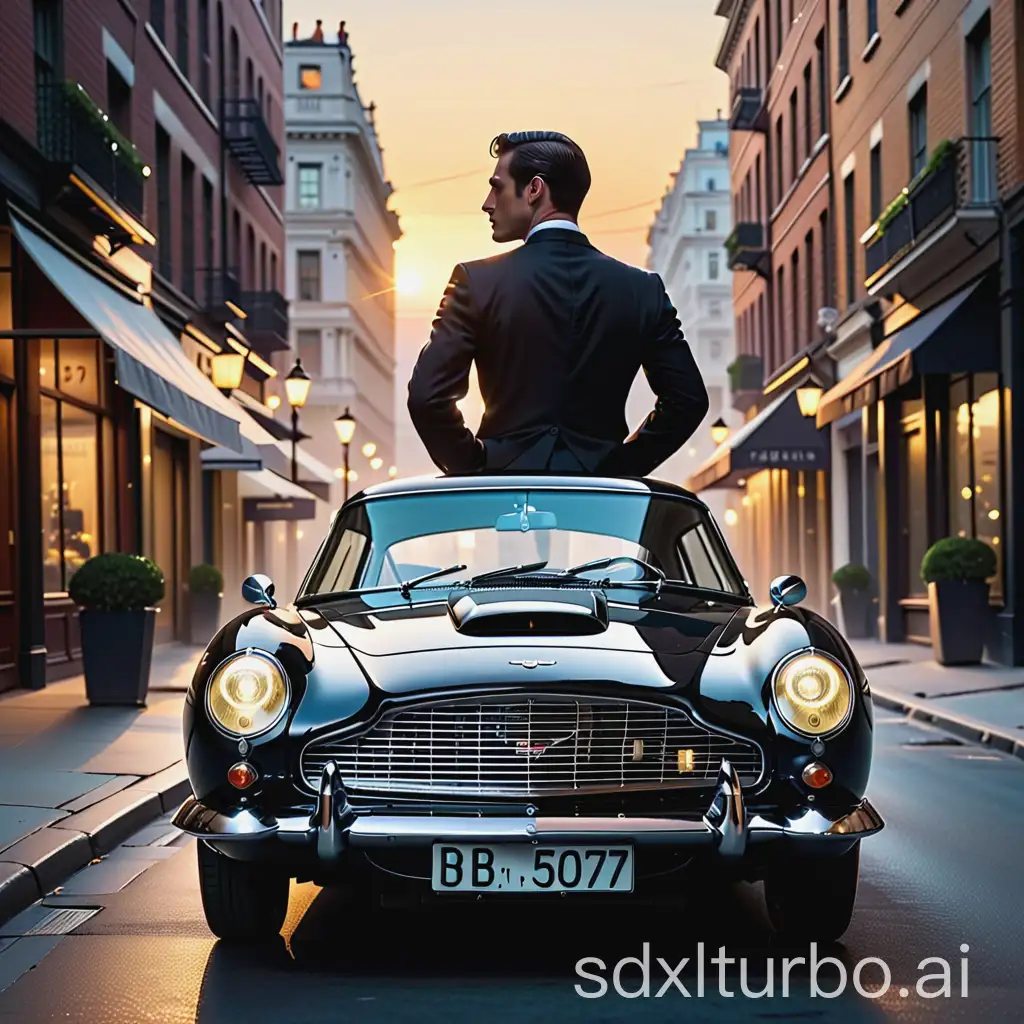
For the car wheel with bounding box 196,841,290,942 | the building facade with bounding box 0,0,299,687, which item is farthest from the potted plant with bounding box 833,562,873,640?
the car wheel with bounding box 196,841,290,942

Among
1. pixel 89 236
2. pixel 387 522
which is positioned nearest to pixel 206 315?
pixel 89 236

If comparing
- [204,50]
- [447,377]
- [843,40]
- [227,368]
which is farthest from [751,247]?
[447,377]

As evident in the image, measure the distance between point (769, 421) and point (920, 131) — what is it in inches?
302

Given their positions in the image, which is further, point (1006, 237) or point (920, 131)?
point (920, 131)

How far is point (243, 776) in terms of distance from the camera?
188 inches

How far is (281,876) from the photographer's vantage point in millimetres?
5023

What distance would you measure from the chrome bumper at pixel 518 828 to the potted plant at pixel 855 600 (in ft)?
70.9

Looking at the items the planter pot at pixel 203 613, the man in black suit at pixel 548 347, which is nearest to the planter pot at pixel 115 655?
the man in black suit at pixel 548 347

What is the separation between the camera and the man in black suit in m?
5.99

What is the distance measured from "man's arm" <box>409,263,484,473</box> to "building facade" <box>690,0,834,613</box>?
20.5 metres

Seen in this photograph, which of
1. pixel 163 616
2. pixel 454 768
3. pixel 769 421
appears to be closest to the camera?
pixel 454 768

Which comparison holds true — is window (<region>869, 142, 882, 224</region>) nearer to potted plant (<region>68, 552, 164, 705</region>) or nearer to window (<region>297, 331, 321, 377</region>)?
potted plant (<region>68, 552, 164, 705</region>)

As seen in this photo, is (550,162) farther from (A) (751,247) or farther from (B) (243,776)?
(A) (751,247)

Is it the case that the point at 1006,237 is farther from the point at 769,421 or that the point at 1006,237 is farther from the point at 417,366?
the point at 417,366
